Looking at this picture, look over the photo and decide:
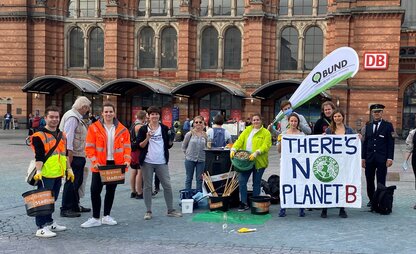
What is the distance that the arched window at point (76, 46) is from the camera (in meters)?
36.9

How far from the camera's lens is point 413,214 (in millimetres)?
8672

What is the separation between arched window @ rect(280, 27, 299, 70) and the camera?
110 ft

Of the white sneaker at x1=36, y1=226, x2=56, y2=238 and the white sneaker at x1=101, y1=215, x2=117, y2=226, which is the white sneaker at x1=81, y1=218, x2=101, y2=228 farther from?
the white sneaker at x1=36, y1=226, x2=56, y2=238

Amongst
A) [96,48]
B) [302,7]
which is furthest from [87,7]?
[302,7]

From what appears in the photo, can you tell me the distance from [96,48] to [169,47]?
582 cm

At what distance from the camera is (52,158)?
23.4 feet

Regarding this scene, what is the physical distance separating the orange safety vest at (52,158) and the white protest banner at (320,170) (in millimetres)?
3849

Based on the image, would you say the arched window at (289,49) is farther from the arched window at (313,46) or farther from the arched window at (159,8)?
the arched window at (159,8)

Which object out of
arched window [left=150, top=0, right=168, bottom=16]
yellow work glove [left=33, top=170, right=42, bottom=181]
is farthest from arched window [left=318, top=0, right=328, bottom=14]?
yellow work glove [left=33, top=170, right=42, bottom=181]

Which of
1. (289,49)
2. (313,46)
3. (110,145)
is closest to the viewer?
(110,145)

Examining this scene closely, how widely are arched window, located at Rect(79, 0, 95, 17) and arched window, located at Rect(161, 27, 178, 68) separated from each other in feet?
20.1

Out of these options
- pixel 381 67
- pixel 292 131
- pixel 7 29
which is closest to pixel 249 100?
pixel 381 67

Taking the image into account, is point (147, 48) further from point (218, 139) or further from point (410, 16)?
point (218, 139)

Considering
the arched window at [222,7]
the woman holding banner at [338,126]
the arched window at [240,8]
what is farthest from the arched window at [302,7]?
the woman holding banner at [338,126]
